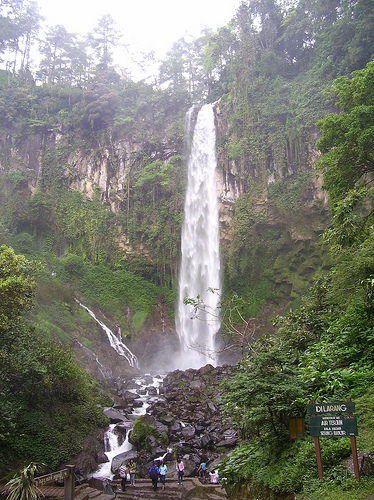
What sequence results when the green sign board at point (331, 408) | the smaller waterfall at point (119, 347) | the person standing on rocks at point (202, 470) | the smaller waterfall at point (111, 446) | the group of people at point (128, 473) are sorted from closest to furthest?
the green sign board at point (331, 408), the group of people at point (128, 473), the person standing on rocks at point (202, 470), the smaller waterfall at point (111, 446), the smaller waterfall at point (119, 347)

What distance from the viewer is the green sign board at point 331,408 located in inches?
158

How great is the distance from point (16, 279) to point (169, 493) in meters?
7.16

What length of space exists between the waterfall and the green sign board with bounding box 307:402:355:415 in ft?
64.7

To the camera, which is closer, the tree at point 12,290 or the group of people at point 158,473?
the group of people at point 158,473

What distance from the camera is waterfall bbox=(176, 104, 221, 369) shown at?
24.6 metres

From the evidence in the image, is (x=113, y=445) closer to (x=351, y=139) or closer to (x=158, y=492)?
(x=158, y=492)

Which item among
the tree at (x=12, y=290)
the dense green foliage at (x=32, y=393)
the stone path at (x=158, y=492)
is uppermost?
the tree at (x=12, y=290)

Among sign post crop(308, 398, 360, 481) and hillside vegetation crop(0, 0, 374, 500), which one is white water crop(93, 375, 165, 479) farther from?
sign post crop(308, 398, 360, 481)

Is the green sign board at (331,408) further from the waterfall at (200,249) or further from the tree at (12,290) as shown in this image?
the waterfall at (200,249)

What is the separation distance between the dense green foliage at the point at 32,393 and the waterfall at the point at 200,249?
11.9 metres

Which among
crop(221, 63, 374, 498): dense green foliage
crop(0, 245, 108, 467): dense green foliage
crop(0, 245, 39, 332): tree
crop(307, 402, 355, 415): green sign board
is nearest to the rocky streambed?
crop(0, 245, 108, 467): dense green foliage

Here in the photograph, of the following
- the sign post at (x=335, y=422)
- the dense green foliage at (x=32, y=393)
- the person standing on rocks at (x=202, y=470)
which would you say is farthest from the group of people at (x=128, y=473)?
the sign post at (x=335, y=422)

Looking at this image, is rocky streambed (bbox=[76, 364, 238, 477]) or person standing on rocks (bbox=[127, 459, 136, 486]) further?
rocky streambed (bbox=[76, 364, 238, 477])

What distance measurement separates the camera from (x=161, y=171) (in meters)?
27.1
